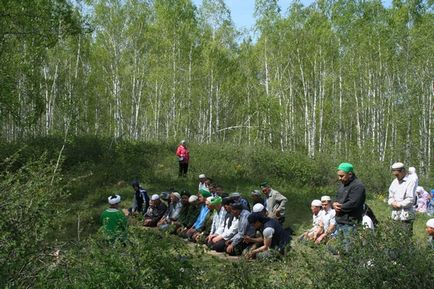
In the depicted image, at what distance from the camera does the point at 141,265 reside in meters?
4.18

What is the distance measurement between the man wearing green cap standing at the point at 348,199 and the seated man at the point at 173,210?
5.44 meters

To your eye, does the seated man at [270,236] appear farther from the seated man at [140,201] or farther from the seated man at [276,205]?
the seated man at [140,201]

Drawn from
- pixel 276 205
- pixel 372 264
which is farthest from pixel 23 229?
pixel 276 205

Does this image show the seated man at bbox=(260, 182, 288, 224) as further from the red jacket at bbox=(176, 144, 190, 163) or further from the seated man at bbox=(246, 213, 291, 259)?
the red jacket at bbox=(176, 144, 190, 163)

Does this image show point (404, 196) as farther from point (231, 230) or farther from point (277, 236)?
point (231, 230)

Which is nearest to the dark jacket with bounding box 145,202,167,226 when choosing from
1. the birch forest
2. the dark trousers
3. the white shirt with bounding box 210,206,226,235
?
the white shirt with bounding box 210,206,226,235

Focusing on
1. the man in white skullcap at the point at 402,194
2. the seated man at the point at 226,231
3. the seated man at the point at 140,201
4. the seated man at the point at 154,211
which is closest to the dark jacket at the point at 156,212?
the seated man at the point at 154,211

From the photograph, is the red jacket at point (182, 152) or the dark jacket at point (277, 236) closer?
the dark jacket at point (277, 236)

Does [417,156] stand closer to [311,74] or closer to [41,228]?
[311,74]

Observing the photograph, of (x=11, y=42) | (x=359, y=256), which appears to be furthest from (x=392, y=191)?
(x=11, y=42)

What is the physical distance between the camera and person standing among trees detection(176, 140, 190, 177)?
52.3 ft

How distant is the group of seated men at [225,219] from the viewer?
7.23m

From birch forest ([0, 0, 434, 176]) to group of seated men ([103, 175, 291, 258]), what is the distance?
11.8 metres

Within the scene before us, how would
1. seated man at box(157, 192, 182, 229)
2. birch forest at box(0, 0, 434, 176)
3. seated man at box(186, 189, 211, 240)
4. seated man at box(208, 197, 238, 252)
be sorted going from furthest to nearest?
birch forest at box(0, 0, 434, 176) → seated man at box(157, 192, 182, 229) → seated man at box(186, 189, 211, 240) → seated man at box(208, 197, 238, 252)
